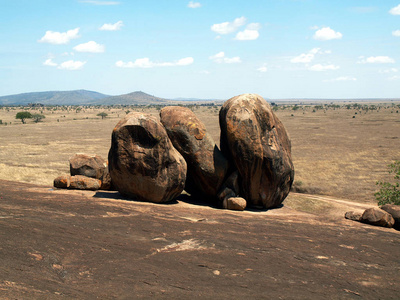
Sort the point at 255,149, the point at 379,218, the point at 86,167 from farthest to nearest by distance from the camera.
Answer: the point at 86,167 → the point at 255,149 → the point at 379,218

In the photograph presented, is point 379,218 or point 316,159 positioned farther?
point 316,159

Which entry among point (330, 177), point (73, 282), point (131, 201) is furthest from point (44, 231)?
point (330, 177)

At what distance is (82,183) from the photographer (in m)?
15.2

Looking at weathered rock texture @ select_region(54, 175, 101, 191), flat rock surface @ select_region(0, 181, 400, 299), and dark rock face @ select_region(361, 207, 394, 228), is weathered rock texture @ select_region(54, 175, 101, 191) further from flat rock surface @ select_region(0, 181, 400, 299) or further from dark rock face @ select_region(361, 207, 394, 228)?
dark rock face @ select_region(361, 207, 394, 228)

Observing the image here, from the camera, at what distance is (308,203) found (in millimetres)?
19625

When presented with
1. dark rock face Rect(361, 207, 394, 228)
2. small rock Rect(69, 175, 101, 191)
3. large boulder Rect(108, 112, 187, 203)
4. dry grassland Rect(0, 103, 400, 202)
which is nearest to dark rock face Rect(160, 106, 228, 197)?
large boulder Rect(108, 112, 187, 203)

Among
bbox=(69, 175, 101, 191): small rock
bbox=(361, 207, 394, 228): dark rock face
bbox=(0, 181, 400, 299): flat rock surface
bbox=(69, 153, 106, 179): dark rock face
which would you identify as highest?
bbox=(69, 153, 106, 179): dark rock face

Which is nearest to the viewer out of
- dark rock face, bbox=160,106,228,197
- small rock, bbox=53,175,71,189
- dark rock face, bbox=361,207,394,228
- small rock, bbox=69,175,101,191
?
dark rock face, bbox=361,207,394,228

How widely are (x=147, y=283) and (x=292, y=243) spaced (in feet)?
15.7

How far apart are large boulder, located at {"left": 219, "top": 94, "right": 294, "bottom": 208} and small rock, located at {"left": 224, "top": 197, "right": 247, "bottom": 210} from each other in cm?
112

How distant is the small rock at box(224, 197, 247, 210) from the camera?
15.0 m

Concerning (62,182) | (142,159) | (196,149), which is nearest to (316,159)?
(196,149)

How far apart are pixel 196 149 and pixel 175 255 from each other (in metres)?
7.53

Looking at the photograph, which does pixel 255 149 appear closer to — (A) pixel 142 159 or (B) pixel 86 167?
Answer: (A) pixel 142 159
